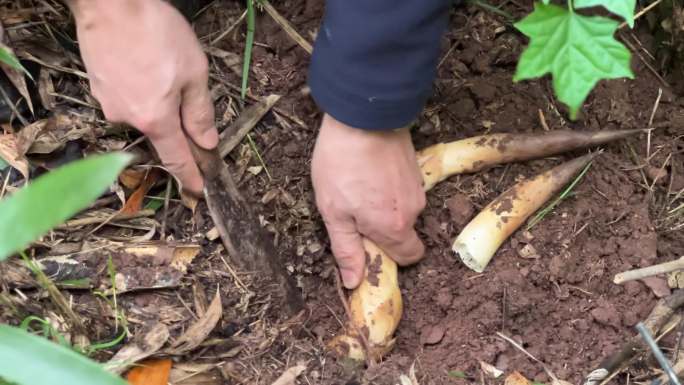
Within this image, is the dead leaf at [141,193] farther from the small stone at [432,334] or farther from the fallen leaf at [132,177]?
the small stone at [432,334]

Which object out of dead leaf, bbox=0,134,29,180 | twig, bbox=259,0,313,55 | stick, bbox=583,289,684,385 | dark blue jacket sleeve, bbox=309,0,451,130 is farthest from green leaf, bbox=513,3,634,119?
dead leaf, bbox=0,134,29,180

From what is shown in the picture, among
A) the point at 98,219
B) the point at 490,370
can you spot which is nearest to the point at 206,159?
the point at 98,219

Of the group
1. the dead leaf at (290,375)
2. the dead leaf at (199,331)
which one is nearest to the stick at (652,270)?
the dead leaf at (290,375)

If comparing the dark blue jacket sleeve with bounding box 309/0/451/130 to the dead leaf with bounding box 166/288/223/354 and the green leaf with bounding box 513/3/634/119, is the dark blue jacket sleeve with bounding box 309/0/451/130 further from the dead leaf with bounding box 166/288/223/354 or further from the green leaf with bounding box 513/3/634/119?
the dead leaf with bounding box 166/288/223/354

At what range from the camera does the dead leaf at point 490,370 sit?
1.38 meters

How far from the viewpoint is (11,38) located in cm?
143

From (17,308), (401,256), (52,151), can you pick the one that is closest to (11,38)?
(52,151)

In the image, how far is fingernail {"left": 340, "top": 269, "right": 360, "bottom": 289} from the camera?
1469mm

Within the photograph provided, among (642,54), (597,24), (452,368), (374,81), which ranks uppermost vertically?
(597,24)

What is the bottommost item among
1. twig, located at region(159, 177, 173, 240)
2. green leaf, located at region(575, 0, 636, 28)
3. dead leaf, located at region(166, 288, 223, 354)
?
dead leaf, located at region(166, 288, 223, 354)

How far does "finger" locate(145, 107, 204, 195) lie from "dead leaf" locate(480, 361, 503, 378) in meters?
0.65

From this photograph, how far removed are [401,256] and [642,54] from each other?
0.73 metres

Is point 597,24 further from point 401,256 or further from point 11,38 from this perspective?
point 11,38

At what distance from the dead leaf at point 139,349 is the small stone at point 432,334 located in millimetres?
505
